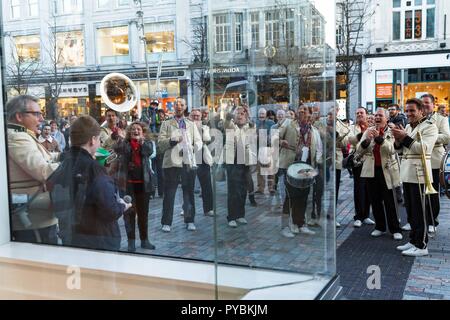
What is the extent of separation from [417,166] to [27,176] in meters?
3.98

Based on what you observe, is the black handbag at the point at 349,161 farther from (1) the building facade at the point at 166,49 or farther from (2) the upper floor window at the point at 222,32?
(2) the upper floor window at the point at 222,32

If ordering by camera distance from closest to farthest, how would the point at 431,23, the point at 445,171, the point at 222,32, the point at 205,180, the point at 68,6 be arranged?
the point at 222,32, the point at 68,6, the point at 445,171, the point at 205,180, the point at 431,23

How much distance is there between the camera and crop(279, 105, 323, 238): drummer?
334 centimetres

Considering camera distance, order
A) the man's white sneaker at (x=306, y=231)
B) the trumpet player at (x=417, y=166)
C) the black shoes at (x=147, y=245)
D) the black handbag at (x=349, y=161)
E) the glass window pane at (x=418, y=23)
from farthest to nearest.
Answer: the glass window pane at (x=418, y=23) < the black handbag at (x=349, y=161) < the trumpet player at (x=417, y=166) < the black shoes at (x=147, y=245) < the man's white sneaker at (x=306, y=231)

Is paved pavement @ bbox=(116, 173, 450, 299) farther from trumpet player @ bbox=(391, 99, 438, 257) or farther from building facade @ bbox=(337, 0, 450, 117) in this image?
building facade @ bbox=(337, 0, 450, 117)

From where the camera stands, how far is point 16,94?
3621mm

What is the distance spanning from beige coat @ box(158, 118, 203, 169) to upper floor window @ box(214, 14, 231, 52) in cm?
292

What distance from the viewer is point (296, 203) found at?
3535 mm

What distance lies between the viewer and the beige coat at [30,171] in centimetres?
345

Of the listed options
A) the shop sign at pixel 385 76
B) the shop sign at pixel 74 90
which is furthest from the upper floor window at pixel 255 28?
the shop sign at pixel 385 76

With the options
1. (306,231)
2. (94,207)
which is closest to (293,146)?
(306,231)

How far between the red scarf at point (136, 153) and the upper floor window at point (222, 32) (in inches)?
97.6

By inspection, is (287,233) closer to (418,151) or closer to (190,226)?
(190,226)
